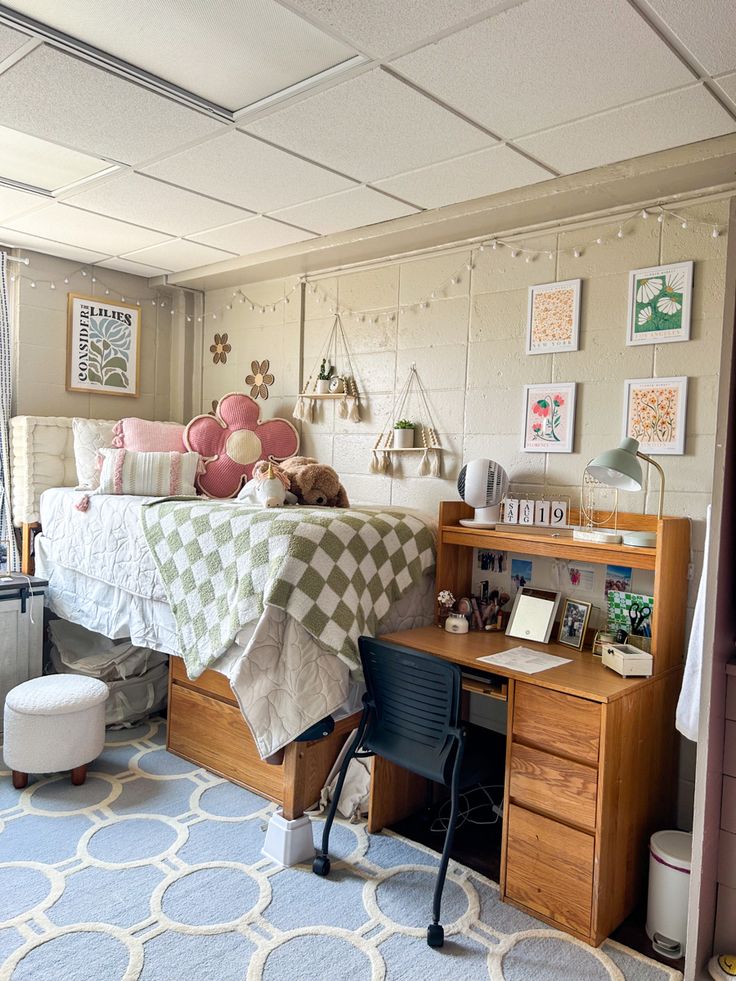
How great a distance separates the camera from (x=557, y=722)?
2.18m

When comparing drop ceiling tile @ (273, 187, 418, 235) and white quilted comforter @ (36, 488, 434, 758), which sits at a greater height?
drop ceiling tile @ (273, 187, 418, 235)

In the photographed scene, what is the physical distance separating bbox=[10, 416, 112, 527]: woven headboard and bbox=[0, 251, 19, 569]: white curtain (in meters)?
0.03

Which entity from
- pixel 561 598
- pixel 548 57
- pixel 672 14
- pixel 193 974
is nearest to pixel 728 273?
pixel 672 14

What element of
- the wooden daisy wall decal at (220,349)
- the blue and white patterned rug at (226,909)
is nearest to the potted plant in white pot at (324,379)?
the wooden daisy wall decal at (220,349)

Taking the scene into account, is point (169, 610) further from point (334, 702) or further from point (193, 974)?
point (193, 974)

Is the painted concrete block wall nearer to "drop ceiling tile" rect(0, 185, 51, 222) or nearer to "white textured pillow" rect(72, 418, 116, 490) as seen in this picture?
"white textured pillow" rect(72, 418, 116, 490)

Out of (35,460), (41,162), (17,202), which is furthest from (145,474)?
(41,162)

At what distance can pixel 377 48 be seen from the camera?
1881 millimetres

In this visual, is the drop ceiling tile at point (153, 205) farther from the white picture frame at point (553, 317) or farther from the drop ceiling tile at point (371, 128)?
the white picture frame at point (553, 317)

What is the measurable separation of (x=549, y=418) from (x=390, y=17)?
1.64m

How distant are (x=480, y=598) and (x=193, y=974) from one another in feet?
5.58

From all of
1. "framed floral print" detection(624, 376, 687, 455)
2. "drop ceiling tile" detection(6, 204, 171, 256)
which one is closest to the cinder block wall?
"framed floral print" detection(624, 376, 687, 455)

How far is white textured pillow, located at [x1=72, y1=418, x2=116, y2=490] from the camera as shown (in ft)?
12.8

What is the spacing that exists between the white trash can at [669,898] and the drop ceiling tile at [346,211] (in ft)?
8.24
